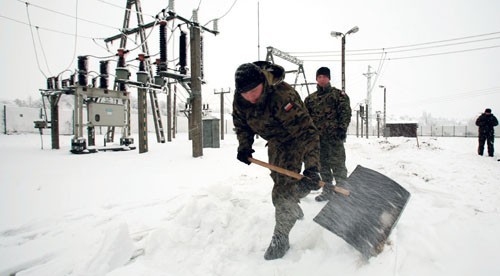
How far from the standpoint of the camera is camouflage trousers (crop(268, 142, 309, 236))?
83.8 inches

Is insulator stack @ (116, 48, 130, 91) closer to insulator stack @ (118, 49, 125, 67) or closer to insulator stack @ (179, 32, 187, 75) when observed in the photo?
insulator stack @ (118, 49, 125, 67)

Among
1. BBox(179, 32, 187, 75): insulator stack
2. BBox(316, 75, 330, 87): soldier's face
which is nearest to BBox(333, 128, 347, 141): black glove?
BBox(316, 75, 330, 87): soldier's face

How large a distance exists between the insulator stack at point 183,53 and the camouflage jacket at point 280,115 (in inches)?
231

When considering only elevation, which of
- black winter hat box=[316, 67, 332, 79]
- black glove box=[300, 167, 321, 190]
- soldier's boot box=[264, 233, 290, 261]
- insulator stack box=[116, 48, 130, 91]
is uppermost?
insulator stack box=[116, 48, 130, 91]

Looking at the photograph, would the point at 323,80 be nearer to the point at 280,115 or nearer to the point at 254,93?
the point at 280,115

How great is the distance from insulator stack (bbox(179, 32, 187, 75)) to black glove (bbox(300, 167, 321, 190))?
6.50 metres

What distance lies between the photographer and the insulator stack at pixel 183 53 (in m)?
7.48

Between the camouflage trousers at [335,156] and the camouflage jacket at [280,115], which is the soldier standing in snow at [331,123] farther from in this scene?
the camouflage jacket at [280,115]

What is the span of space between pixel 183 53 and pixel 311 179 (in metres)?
6.91

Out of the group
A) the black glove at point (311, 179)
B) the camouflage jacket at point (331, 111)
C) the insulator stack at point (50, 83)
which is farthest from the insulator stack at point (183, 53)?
the insulator stack at point (50, 83)

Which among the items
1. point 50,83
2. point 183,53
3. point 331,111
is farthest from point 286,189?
point 50,83

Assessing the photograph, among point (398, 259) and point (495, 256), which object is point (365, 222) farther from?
point (495, 256)

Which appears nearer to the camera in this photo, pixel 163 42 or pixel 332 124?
pixel 332 124

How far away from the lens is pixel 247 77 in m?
1.96
